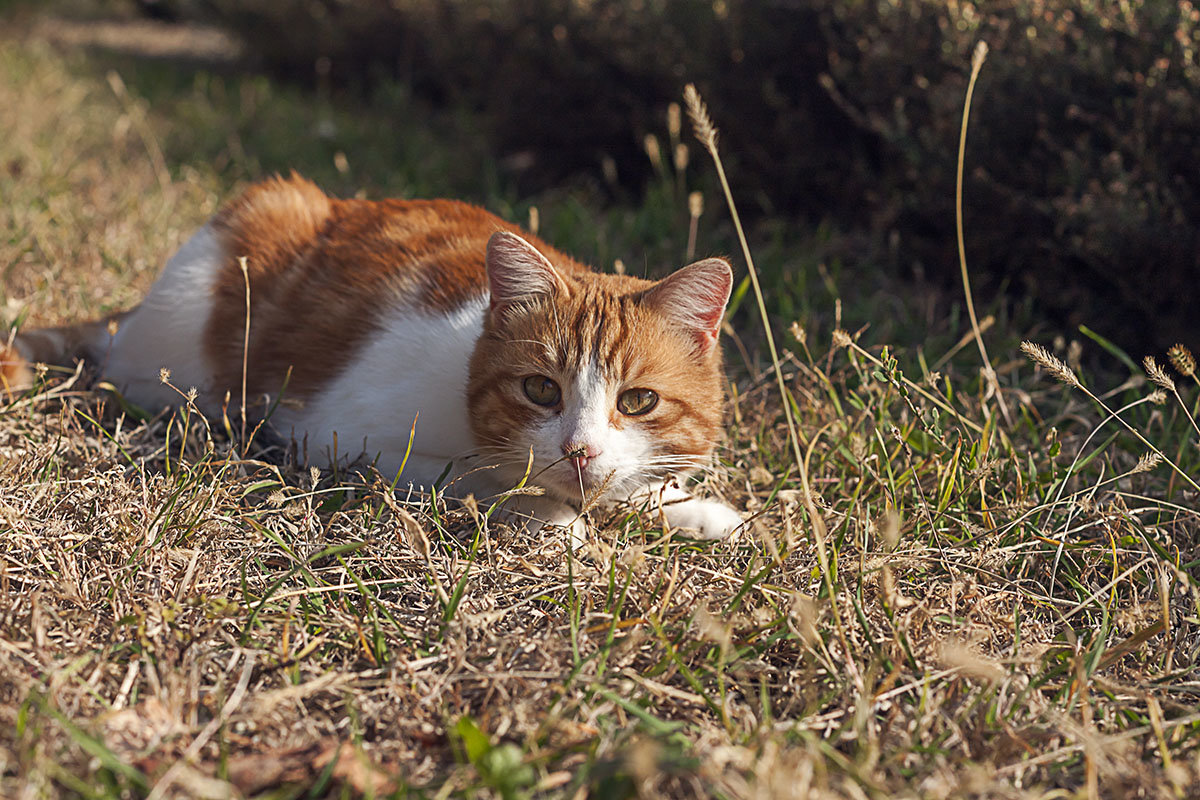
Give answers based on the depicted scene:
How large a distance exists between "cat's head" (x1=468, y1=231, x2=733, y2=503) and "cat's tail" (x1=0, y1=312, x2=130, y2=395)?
1096mm

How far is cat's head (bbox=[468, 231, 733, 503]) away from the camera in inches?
82.9

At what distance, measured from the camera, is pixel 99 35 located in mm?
8852

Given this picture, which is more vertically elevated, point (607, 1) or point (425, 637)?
point (607, 1)

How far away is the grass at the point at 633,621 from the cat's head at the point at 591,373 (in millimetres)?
190

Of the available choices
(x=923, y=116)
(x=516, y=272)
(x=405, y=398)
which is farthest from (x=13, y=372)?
(x=923, y=116)

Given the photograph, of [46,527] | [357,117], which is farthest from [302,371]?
[357,117]

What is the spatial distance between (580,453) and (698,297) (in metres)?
0.51

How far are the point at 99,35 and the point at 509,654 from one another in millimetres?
9332

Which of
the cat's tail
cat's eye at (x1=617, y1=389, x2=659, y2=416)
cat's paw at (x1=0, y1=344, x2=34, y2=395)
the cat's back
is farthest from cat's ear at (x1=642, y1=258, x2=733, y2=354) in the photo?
cat's paw at (x1=0, y1=344, x2=34, y2=395)

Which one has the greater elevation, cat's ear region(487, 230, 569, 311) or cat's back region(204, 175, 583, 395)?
cat's ear region(487, 230, 569, 311)

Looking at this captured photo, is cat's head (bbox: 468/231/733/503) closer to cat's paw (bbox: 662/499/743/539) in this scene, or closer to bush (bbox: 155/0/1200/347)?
cat's paw (bbox: 662/499/743/539)

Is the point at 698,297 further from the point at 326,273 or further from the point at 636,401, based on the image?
the point at 326,273

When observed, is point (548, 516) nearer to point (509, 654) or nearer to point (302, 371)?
point (509, 654)

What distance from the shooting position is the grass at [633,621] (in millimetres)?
1534
